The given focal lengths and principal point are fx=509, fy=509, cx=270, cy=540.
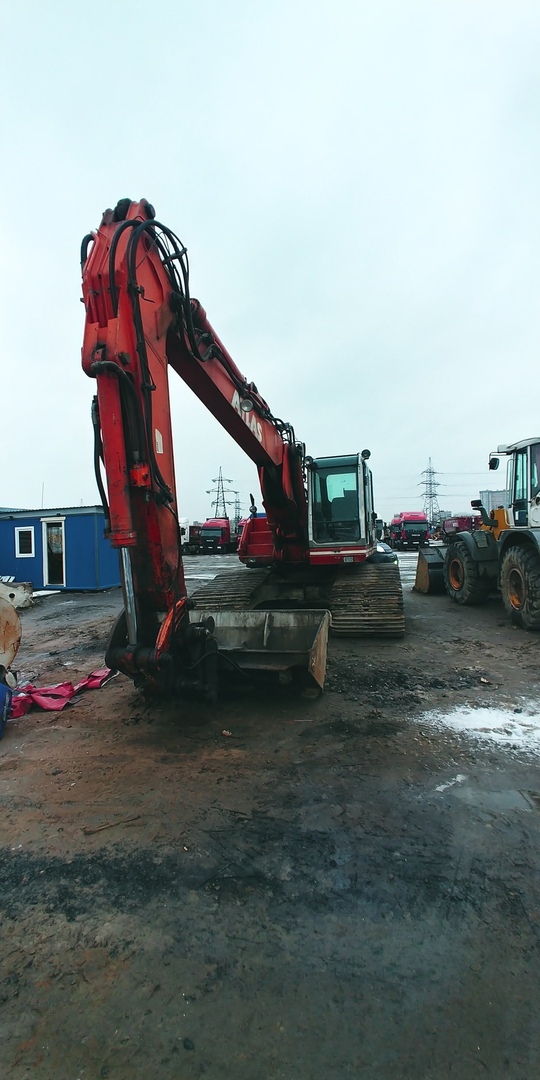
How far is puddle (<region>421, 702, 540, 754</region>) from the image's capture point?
366 centimetres

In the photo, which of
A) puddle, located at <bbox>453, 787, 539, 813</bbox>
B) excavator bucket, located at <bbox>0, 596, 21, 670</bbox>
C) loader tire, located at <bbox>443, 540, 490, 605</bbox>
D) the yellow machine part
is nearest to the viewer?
puddle, located at <bbox>453, 787, 539, 813</bbox>

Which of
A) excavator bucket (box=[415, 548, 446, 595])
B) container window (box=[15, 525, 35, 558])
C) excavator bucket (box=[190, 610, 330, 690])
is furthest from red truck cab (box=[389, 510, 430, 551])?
excavator bucket (box=[190, 610, 330, 690])

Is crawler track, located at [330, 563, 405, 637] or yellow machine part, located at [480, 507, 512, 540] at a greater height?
yellow machine part, located at [480, 507, 512, 540]

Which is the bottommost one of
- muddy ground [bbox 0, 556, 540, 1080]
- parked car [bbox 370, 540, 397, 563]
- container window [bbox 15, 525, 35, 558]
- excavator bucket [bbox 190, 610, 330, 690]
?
muddy ground [bbox 0, 556, 540, 1080]

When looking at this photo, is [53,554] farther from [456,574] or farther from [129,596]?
[129,596]

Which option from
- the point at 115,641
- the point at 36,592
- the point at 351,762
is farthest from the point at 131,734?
the point at 36,592

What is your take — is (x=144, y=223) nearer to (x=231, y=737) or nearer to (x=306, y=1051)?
(x=231, y=737)

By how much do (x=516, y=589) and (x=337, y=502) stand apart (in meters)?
3.03

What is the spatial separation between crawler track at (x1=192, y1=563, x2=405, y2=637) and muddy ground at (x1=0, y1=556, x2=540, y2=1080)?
291 centimetres

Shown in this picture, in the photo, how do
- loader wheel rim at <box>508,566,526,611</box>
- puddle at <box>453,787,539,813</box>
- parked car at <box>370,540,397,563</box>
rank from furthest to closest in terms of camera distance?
parked car at <box>370,540,397,563</box> → loader wheel rim at <box>508,566,526,611</box> → puddle at <box>453,787,539,813</box>

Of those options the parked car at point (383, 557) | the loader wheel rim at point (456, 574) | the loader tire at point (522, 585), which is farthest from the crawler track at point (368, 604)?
the loader wheel rim at point (456, 574)

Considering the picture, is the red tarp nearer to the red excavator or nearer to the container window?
the red excavator

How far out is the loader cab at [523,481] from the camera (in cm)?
765

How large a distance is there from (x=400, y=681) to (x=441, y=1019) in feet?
11.6
